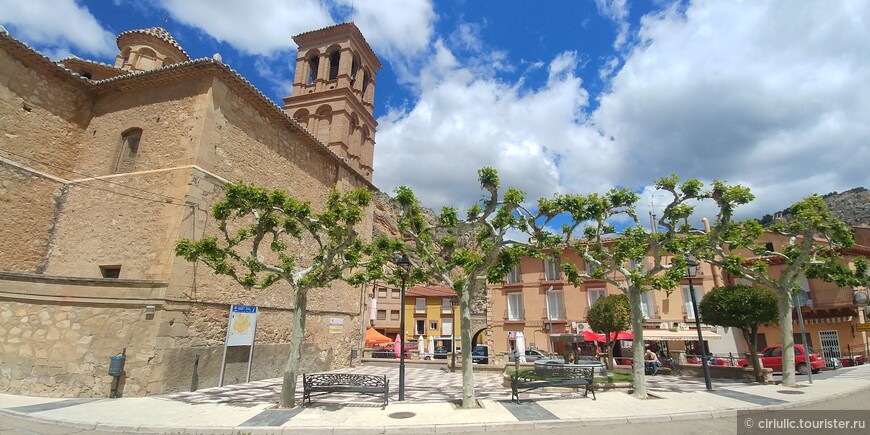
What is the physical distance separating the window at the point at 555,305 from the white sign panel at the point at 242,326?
65.3ft

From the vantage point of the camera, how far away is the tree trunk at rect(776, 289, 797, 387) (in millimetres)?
12704

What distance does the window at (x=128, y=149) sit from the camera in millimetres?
13850

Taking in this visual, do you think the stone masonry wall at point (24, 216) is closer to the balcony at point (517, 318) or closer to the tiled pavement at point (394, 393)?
the tiled pavement at point (394, 393)

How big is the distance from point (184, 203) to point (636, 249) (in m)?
14.3

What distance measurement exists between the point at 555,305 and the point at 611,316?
335 inches

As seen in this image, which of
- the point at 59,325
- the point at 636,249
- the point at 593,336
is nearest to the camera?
the point at 59,325

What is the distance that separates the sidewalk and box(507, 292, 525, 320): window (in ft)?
55.8

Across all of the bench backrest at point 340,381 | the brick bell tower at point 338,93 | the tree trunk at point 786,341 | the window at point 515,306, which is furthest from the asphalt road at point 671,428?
the window at point 515,306

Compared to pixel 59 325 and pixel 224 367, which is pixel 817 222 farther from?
pixel 59 325

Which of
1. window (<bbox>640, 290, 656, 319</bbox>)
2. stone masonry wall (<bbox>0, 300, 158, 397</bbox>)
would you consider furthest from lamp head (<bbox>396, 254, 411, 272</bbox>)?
window (<bbox>640, 290, 656, 319</bbox>)

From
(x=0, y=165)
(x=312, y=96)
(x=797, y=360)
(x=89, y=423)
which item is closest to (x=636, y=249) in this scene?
(x=797, y=360)

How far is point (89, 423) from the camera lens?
780 cm

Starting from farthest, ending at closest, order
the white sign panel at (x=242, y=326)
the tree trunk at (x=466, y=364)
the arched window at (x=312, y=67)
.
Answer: the arched window at (x=312, y=67) → the white sign panel at (x=242, y=326) → the tree trunk at (x=466, y=364)

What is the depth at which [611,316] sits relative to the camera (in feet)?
64.3
